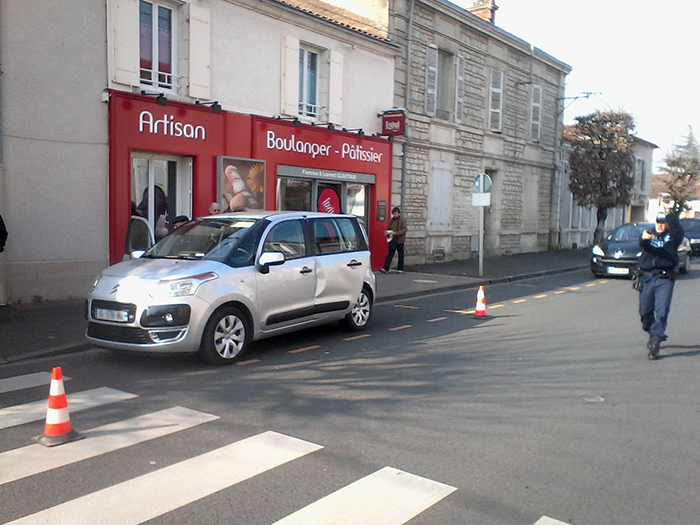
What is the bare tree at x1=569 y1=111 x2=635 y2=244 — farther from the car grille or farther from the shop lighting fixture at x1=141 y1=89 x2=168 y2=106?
the car grille

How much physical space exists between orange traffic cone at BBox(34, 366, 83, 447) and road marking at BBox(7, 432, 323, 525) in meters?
0.96

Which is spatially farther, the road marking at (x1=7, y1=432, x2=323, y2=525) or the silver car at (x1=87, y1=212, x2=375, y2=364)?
the silver car at (x1=87, y1=212, x2=375, y2=364)

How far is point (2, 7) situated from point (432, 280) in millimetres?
10664

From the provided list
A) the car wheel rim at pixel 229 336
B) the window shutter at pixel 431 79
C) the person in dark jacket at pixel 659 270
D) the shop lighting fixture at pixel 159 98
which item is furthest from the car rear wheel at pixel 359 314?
the window shutter at pixel 431 79

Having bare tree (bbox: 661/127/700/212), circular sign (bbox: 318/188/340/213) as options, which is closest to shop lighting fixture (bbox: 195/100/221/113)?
circular sign (bbox: 318/188/340/213)

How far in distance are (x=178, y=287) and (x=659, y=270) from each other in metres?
5.62

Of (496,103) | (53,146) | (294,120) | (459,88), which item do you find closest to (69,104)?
(53,146)

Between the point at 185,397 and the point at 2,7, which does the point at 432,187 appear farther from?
the point at 185,397

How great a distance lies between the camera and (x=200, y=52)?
1360 centimetres

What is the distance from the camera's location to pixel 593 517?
384 cm

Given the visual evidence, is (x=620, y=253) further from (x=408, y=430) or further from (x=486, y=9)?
(x=408, y=430)

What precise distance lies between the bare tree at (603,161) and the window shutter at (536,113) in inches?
87.8

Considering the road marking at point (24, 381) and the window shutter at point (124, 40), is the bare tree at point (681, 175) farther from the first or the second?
the road marking at point (24, 381)

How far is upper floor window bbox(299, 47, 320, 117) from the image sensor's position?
16.6 meters
